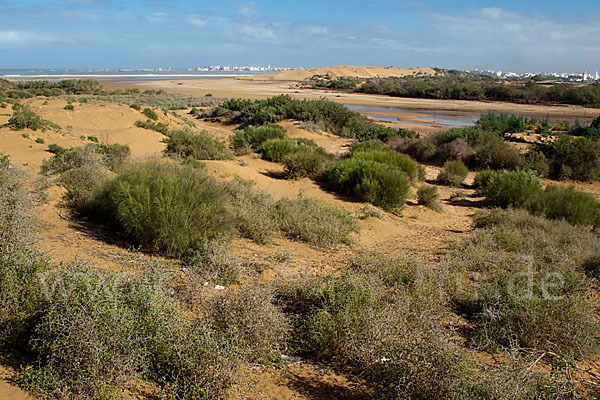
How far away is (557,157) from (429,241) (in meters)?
11.1

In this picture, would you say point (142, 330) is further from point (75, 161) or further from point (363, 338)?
point (75, 161)

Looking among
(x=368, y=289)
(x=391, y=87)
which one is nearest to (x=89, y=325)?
(x=368, y=289)

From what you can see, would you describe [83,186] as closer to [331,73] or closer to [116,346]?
[116,346]

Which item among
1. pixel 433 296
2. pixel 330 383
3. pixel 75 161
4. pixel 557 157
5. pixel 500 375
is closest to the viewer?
pixel 500 375

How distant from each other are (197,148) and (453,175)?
8.26 m

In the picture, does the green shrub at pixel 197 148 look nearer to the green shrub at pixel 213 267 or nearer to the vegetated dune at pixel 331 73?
the green shrub at pixel 213 267

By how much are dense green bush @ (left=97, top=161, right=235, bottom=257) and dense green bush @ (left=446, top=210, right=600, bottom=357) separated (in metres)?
3.48

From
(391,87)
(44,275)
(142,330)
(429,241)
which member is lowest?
(429,241)

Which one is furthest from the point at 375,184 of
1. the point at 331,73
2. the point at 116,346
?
the point at 331,73

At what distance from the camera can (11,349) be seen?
3551mm

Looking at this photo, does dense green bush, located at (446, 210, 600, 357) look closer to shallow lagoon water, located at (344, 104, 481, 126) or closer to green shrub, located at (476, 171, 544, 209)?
green shrub, located at (476, 171, 544, 209)

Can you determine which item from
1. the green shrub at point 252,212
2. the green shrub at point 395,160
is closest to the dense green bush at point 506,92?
the green shrub at point 395,160

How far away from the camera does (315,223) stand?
789 cm

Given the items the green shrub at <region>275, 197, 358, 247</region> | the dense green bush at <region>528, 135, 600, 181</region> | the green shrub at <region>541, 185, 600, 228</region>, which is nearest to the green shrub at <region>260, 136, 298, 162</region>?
the green shrub at <region>275, 197, 358, 247</region>
